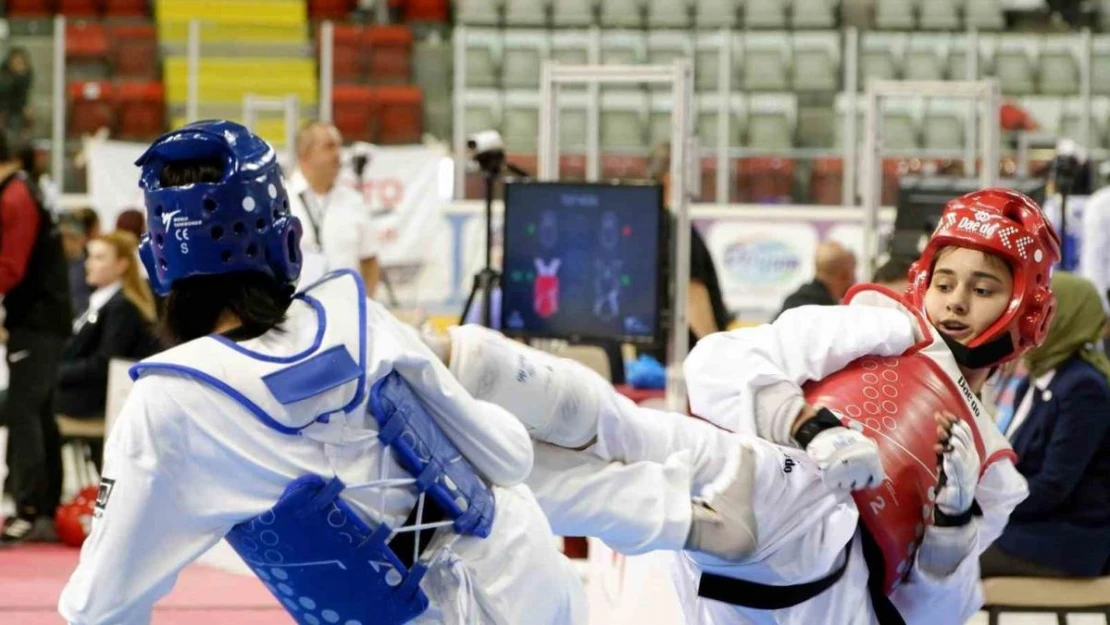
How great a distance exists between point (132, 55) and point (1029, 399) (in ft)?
36.0

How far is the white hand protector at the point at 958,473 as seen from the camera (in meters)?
2.71

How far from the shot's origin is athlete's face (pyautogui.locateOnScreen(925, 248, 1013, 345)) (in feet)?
9.78

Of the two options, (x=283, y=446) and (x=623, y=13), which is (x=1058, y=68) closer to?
(x=623, y=13)

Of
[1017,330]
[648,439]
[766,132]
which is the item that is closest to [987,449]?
[1017,330]

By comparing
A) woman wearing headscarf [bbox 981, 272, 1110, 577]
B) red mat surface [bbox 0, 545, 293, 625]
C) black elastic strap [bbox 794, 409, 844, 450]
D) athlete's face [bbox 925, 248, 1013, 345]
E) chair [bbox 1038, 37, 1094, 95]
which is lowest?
red mat surface [bbox 0, 545, 293, 625]

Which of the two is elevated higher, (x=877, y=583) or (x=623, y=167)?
(x=623, y=167)

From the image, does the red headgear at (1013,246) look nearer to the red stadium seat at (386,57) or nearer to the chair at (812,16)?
the red stadium seat at (386,57)

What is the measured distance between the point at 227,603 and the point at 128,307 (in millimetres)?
1960

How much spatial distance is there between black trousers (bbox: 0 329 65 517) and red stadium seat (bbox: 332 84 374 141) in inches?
276

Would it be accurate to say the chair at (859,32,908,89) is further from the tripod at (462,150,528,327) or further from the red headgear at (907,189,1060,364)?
the red headgear at (907,189,1060,364)

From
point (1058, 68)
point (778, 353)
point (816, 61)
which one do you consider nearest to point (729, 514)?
point (778, 353)

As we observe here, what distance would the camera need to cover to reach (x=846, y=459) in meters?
2.42

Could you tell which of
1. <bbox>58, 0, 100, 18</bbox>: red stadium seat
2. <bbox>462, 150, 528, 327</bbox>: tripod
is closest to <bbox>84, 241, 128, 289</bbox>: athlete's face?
<bbox>462, 150, 528, 327</bbox>: tripod

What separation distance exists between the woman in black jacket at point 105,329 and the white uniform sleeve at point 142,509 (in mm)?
5307
